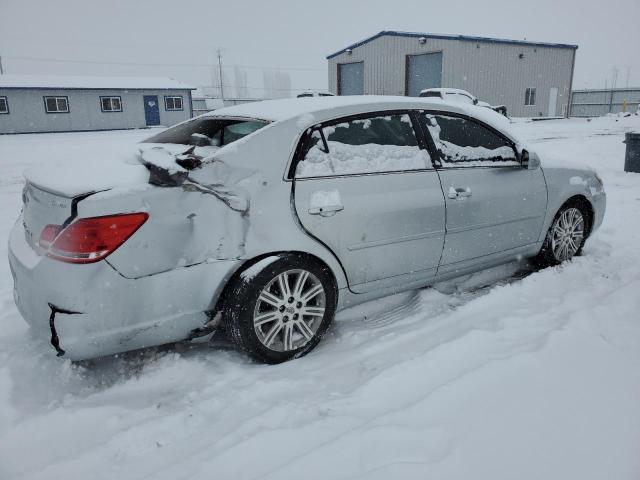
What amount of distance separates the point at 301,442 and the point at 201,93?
8746 cm

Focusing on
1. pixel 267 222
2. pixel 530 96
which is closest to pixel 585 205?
pixel 267 222

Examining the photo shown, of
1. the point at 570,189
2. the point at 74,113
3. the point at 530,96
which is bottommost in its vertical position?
the point at 570,189

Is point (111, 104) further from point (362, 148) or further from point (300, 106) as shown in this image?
point (362, 148)

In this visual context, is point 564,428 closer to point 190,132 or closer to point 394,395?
point 394,395

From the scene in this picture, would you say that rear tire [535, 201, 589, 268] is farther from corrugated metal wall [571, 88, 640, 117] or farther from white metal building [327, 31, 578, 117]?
corrugated metal wall [571, 88, 640, 117]

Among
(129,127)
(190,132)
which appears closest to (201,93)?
(129,127)

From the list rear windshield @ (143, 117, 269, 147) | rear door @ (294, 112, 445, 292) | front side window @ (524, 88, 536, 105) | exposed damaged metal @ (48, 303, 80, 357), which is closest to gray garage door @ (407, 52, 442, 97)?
front side window @ (524, 88, 536, 105)

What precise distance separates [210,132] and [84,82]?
3087 cm

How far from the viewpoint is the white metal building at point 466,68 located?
27.3 metres

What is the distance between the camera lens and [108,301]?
2.38 m

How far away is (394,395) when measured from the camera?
255 centimetres

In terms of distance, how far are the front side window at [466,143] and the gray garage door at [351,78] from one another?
27.8 metres

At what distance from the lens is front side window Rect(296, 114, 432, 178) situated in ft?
9.59

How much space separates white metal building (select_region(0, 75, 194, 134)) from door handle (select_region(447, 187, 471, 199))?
30549 mm
